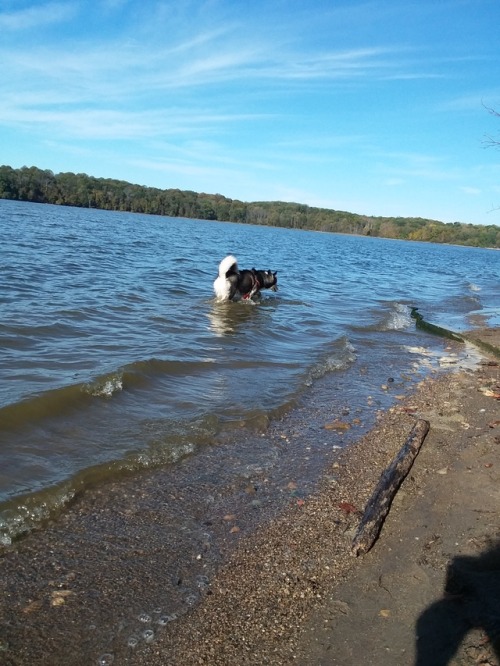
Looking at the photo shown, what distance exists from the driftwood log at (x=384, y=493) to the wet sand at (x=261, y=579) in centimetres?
7

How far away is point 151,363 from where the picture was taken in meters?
7.92

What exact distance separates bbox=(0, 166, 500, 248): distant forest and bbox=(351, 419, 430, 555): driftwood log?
95.7 meters

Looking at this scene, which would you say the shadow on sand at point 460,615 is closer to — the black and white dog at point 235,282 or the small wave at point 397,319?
the small wave at point 397,319

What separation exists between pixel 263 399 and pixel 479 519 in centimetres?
353

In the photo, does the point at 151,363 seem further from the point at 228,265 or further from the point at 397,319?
the point at 397,319

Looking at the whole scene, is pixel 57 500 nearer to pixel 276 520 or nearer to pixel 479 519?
pixel 276 520

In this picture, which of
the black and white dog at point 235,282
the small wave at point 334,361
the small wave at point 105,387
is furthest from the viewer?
the black and white dog at point 235,282

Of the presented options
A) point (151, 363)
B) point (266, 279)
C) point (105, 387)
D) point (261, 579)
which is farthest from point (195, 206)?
point (261, 579)

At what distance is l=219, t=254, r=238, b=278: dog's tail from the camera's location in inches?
549

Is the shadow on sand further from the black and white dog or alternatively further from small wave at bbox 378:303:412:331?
the black and white dog

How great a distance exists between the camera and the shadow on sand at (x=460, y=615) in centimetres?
268

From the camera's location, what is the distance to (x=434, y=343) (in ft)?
39.4

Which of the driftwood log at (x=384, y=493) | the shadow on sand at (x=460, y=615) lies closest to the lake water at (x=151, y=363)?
the driftwood log at (x=384, y=493)

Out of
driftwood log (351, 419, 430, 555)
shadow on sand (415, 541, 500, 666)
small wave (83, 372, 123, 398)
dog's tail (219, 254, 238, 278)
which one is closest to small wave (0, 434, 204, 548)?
small wave (83, 372, 123, 398)
